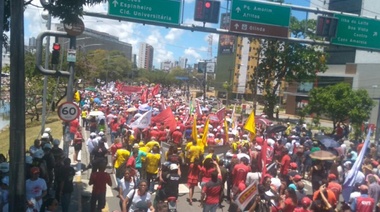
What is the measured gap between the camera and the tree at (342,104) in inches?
1302

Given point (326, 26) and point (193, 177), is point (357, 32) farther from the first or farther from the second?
point (193, 177)

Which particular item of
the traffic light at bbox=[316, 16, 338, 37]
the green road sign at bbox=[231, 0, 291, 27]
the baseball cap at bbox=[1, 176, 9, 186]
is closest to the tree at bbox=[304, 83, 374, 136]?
the traffic light at bbox=[316, 16, 338, 37]

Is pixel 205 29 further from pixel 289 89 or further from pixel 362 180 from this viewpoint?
pixel 289 89

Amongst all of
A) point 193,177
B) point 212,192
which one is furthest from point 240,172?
point 193,177

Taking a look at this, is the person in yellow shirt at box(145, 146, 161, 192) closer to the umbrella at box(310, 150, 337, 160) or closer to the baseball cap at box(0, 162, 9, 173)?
the baseball cap at box(0, 162, 9, 173)

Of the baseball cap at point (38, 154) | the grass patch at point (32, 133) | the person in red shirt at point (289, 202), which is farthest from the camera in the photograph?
the grass patch at point (32, 133)

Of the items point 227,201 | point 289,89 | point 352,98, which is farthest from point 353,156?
point 289,89

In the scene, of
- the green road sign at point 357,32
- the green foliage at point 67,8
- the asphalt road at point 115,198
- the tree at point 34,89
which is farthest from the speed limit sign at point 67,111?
the tree at point 34,89

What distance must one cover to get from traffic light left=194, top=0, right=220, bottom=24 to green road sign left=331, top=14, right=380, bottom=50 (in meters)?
5.11

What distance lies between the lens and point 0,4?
604 cm

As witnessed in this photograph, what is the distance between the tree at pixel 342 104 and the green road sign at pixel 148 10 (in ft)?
69.5

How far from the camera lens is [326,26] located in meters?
16.0

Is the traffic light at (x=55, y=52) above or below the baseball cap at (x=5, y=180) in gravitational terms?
above

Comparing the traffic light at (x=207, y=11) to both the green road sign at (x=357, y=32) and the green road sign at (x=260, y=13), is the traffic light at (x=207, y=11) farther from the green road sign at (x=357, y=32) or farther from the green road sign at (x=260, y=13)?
the green road sign at (x=357, y=32)
